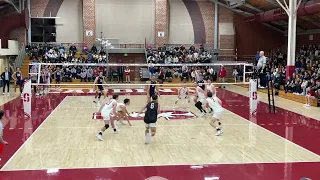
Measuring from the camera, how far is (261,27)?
43.4 meters

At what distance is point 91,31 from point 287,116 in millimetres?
26537

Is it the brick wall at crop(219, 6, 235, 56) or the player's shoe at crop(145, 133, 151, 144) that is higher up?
the brick wall at crop(219, 6, 235, 56)

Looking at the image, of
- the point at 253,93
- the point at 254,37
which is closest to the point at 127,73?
the point at 254,37

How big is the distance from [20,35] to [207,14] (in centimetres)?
1936

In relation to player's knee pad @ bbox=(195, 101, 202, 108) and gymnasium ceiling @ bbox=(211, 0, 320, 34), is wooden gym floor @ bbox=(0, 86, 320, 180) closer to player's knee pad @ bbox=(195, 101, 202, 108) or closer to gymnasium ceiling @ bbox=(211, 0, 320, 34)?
player's knee pad @ bbox=(195, 101, 202, 108)

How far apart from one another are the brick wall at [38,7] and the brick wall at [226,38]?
18.3 meters

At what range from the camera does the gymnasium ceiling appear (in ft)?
116

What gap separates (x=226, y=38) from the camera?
139 feet

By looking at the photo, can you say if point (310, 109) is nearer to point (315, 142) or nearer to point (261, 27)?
point (315, 142)

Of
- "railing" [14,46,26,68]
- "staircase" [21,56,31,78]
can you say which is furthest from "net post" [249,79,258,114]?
"railing" [14,46,26,68]

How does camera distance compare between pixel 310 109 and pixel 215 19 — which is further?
pixel 215 19

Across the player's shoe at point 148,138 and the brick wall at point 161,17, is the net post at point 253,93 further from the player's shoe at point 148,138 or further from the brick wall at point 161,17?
the brick wall at point 161,17

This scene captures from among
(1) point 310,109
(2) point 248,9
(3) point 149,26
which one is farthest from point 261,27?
(1) point 310,109

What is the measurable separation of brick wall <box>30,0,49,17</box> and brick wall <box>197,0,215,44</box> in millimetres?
16001
